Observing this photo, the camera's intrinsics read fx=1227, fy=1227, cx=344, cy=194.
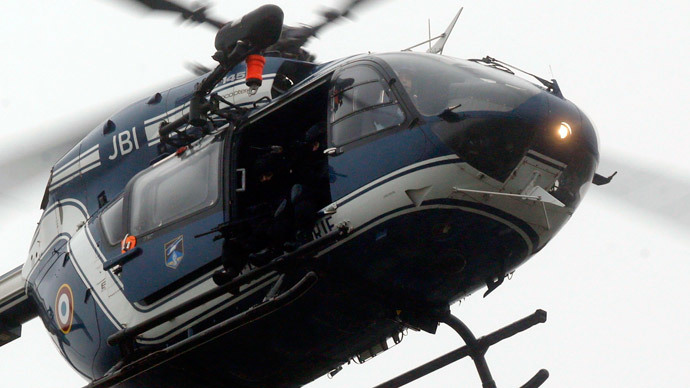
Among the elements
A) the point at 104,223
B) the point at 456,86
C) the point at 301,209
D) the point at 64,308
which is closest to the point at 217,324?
the point at 301,209

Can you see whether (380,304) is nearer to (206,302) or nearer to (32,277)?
(206,302)

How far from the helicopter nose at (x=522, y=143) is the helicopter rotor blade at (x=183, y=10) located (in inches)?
99.7

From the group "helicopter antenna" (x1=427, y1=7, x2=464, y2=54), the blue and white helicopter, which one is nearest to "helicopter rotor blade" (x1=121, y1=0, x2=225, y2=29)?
the blue and white helicopter

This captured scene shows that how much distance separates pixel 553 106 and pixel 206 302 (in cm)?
281

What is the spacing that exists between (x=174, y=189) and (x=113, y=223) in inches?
32.6

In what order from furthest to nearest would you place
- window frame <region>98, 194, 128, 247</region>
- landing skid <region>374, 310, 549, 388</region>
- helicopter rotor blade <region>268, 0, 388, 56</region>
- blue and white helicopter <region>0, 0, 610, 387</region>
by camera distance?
helicopter rotor blade <region>268, 0, 388, 56</region>
window frame <region>98, 194, 128, 247</region>
landing skid <region>374, 310, 549, 388</region>
blue and white helicopter <region>0, 0, 610, 387</region>

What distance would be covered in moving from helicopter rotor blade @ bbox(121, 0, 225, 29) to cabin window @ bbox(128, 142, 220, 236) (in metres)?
1.07

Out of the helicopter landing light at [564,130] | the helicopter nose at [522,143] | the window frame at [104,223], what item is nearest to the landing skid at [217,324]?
the window frame at [104,223]

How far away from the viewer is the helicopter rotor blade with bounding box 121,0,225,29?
9.25 m

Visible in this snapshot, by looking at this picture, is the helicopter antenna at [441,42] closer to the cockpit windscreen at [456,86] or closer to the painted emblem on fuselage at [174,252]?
the cockpit windscreen at [456,86]

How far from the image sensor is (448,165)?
7996 mm

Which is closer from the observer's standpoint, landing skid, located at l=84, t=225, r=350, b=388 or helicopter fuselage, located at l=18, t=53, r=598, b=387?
helicopter fuselage, located at l=18, t=53, r=598, b=387

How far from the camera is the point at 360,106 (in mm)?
8422

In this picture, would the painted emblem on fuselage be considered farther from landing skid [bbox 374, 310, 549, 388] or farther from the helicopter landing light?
the helicopter landing light
